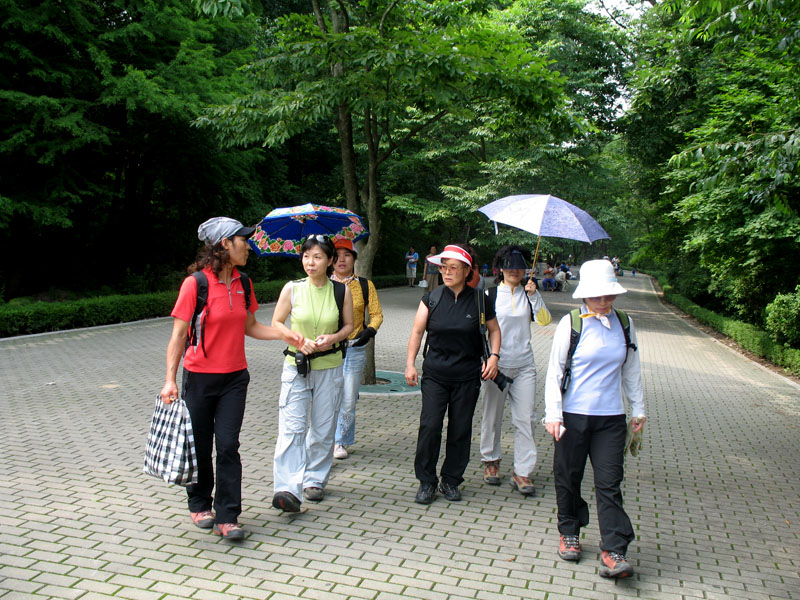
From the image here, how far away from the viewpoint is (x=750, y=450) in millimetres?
7246

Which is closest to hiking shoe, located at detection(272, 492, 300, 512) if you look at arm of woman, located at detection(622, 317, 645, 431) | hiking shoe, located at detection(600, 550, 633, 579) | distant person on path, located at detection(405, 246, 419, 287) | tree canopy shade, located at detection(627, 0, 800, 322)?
hiking shoe, located at detection(600, 550, 633, 579)

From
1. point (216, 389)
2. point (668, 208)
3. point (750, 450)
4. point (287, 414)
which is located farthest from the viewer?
point (668, 208)

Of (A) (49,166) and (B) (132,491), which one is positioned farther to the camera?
(A) (49,166)

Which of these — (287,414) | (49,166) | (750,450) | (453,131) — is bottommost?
(750,450)

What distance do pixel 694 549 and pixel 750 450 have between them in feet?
10.5

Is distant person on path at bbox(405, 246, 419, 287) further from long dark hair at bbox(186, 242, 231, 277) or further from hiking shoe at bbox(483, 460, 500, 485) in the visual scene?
long dark hair at bbox(186, 242, 231, 277)

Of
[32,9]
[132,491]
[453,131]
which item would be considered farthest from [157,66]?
[132,491]

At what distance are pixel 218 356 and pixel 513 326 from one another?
2283 mm

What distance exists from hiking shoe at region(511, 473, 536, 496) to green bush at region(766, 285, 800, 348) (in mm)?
9317

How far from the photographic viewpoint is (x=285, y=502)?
15.3 ft

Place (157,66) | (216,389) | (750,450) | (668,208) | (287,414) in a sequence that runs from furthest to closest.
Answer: (668,208) → (157,66) → (750,450) → (287,414) → (216,389)

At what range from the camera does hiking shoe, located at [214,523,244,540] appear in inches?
167

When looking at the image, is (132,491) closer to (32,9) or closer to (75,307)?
(75,307)

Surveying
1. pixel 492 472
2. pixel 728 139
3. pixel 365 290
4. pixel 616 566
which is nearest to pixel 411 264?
pixel 728 139
